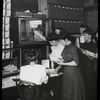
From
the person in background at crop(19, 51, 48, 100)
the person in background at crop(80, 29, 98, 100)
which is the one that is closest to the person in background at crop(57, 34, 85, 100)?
the person in background at crop(80, 29, 98, 100)

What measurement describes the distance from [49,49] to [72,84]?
75cm

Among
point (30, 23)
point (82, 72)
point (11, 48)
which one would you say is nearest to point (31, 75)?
point (11, 48)

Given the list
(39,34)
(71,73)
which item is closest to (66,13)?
(39,34)

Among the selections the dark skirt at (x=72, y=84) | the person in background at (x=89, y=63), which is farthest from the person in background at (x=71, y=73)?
the person in background at (x=89, y=63)

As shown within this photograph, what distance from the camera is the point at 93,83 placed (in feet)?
10.9

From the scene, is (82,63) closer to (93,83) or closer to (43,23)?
(93,83)

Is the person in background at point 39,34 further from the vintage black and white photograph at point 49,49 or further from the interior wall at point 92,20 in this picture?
the interior wall at point 92,20

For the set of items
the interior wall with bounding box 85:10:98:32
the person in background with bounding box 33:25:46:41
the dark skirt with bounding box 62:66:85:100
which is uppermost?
the interior wall with bounding box 85:10:98:32

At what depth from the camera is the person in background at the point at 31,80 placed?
2.53 m

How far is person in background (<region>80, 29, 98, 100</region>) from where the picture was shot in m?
3.24

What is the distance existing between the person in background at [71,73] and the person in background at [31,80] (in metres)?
0.54

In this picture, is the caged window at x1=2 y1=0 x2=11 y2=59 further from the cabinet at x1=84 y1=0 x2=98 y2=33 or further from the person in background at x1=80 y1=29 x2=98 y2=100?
the cabinet at x1=84 y1=0 x2=98 y2=33

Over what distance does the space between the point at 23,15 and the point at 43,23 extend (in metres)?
0.39

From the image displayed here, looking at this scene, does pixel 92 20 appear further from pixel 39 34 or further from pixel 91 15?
pixel 39 34
